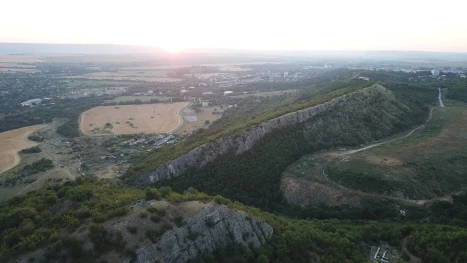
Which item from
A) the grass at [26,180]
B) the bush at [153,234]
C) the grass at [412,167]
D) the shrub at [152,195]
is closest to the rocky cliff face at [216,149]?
the grass at [412,167]

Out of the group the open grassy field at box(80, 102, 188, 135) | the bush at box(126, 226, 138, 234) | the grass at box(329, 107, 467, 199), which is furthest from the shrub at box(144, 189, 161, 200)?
the open grassy field at box(80, 102, 188, 135)

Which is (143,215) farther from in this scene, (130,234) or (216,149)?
(216,149)

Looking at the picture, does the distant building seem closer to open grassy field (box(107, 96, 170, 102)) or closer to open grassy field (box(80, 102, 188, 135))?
open grassy field (box(107, 96, 170, 102))

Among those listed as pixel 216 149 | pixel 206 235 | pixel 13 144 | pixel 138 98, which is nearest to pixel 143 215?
pixel 206 235

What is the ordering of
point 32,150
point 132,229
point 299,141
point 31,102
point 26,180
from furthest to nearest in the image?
1. point 31,102
2. point 32,150
3. point 299,141
4. point 26,180
5. point 132,229

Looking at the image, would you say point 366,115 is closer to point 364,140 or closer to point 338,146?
point 364,140
